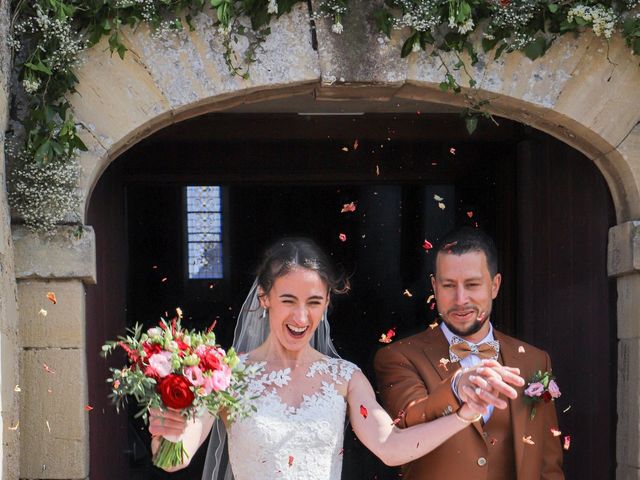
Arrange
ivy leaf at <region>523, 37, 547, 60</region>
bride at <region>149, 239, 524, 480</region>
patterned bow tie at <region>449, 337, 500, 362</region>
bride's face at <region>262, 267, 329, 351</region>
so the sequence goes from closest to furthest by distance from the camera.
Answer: bride at <region>149, 239, 524, 480</region> → bride's face at <region>262, 267, 329, 351</region> → ivy leaf at <region>523, 37, 547, 60</region> → patterned bow tie at <region>449, 337, 500, 362</region>

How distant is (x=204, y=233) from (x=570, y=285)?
241 inches

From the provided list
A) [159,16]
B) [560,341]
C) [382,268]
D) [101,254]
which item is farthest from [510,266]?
[382,268]

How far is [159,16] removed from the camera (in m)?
4.46

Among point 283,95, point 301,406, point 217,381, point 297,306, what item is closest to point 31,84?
point 283,95

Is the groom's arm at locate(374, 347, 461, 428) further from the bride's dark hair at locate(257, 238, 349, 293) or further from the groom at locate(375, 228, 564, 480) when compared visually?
the bride's dark hair at locate(257, 238, 349, 293)

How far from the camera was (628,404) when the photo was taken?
4.69 m

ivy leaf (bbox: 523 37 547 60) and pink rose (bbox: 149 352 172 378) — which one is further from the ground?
ivy leaf (bbox: 523 37 547 60)

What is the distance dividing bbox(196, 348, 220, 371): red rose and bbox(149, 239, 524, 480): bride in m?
0.36

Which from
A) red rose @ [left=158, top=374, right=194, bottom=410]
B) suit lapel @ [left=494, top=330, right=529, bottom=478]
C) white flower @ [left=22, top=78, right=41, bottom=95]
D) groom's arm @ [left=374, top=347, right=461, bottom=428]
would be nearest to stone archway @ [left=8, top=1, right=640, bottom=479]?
white flower @ [left=22, top=78, right=41, bottom=95]

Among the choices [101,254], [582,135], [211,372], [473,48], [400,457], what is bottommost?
[400,457]

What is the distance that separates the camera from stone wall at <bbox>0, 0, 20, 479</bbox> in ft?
13.4

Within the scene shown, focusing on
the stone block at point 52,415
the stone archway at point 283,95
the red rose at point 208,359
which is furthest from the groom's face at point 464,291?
the stone block at point 52,415

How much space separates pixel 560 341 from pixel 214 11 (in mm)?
2754

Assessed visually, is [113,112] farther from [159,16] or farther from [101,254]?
[101,254]
